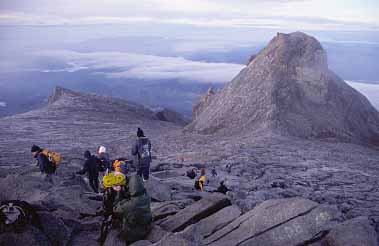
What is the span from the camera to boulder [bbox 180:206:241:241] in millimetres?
10026

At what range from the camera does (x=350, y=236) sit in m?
9.27

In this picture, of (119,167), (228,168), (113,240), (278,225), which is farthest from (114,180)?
Result: (228,168)

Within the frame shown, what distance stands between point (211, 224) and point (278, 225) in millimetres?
1662

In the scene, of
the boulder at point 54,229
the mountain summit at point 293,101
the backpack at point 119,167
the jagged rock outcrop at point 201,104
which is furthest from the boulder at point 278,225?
the jagged rock outcrop at point 201,104

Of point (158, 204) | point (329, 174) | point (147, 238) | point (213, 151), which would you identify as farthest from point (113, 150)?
point (147, 238)

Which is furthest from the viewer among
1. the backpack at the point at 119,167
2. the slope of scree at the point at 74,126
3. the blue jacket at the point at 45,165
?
the slope of scree at the point at 74,126

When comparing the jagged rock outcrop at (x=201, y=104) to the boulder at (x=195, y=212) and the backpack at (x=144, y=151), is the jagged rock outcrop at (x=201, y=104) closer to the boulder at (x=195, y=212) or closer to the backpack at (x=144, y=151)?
the backpack at (x=144, y=151)

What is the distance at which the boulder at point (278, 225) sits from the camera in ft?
31.6

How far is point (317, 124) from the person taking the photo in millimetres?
28984

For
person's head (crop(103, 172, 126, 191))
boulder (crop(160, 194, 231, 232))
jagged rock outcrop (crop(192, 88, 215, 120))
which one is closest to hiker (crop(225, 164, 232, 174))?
boulder (crop(160, 194, 231, 232))

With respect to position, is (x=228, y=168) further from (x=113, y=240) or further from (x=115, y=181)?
(x=113, y=240)

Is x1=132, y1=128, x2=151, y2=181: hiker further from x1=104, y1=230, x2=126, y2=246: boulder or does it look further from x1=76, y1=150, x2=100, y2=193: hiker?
x1=104, y1=230, x2=126, y2=246: boulder

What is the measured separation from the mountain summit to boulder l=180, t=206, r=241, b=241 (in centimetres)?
1726

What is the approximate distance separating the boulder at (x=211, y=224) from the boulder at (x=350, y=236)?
7.96 ft
